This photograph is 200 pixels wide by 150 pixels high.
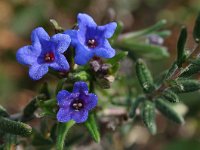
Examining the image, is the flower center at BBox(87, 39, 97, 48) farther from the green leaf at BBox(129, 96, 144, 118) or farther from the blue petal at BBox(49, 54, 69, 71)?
the green leaf at BBox(129, 96, 144, 118)

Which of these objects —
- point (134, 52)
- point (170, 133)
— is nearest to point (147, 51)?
point (134, 52)

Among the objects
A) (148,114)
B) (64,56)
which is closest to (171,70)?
(148,114)

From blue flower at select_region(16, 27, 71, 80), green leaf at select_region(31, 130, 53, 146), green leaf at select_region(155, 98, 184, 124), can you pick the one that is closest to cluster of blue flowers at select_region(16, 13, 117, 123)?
blue flower at select_region(16, 27, 71, 80)

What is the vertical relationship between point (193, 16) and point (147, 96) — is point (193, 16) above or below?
above

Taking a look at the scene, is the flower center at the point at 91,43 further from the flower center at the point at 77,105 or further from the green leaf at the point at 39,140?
the green leaf at the point at 39,140

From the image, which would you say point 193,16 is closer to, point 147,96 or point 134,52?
point 134,52

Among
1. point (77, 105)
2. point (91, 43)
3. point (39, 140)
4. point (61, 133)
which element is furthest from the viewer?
point (39, 140)

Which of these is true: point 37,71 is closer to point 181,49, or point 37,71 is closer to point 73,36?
point 73,36
